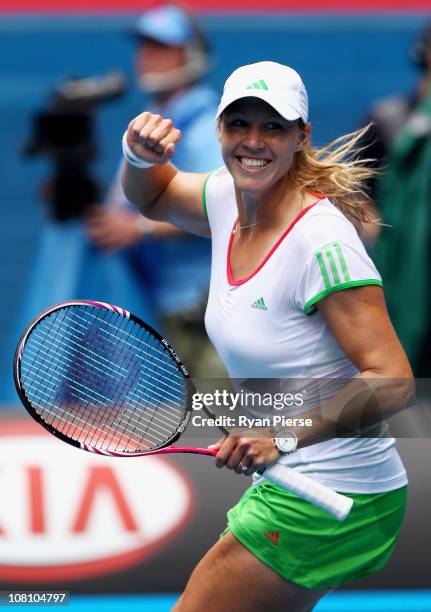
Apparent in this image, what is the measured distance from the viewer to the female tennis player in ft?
9.30

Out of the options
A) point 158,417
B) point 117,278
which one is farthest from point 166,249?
point 158,417

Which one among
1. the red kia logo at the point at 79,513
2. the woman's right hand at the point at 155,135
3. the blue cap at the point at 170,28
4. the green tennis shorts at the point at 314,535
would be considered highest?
the blue cap at the point at 170,28

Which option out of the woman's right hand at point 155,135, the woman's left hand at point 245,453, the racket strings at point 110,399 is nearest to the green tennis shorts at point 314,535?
the woman's left hand at point 245,453

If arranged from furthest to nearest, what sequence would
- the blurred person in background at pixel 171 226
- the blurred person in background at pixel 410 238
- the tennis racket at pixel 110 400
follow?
the blurred person in background at pixel 171 226
the blurred person in background at pixel 410 238
the tennis racket at pixel 110 400

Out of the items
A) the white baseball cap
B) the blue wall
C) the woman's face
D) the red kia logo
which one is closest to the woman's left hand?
the woman's face

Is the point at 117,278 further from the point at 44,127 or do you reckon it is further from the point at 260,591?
the point at 260,591

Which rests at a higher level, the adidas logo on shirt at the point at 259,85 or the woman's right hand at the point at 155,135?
the adidas logo on shirt at the point at 259,85

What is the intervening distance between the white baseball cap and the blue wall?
6.14 metres

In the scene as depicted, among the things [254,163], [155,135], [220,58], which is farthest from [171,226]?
[220,58]

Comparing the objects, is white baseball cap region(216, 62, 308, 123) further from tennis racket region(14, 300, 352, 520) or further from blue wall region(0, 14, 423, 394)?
blue wall region(0, 14, 423, 394)

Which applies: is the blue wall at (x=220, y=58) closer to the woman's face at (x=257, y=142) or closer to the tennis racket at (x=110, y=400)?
the tennis racket at (x=110, y=400)

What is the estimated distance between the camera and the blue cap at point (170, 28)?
5703 millimetres

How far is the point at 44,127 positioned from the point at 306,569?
368 cm

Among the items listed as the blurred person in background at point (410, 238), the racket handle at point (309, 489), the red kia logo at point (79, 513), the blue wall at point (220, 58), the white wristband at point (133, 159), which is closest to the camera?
the racket handle at point (309, 489)
